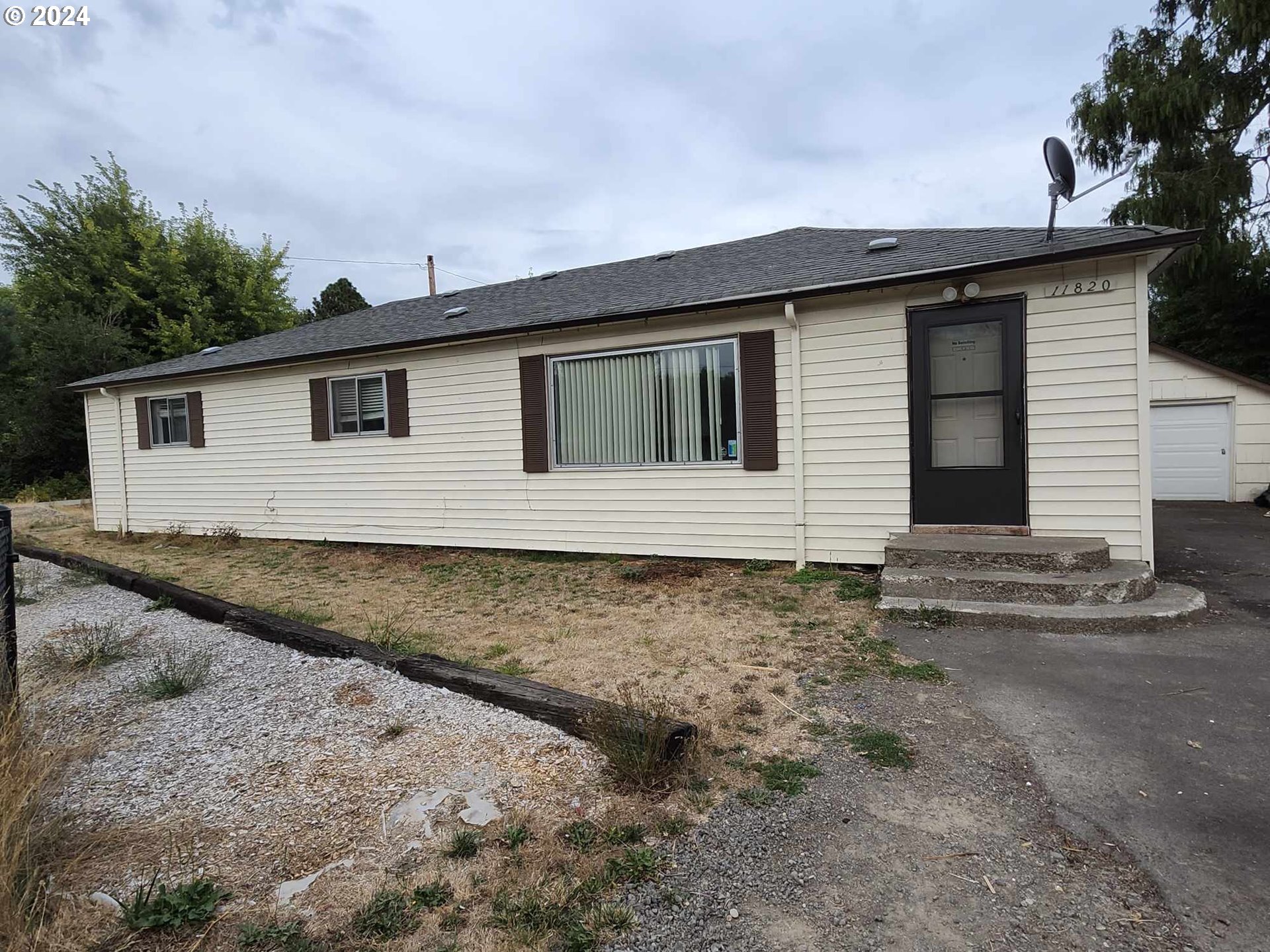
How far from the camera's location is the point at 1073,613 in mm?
4215

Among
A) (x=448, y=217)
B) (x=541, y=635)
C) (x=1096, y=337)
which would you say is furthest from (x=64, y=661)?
(x=448, y=217)

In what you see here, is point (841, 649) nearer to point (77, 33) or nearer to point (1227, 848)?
point (1227, 848)

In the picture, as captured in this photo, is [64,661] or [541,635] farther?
[541,635]

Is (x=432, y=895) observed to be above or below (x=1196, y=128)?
below

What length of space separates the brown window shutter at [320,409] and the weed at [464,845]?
25.6 ft

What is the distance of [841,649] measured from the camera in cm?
392

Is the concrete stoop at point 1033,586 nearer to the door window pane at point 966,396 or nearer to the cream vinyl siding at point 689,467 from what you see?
the cream vinyl siding at point 689,467

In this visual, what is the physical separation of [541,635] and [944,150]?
1384 cm

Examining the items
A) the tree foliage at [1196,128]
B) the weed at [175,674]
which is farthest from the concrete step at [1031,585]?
the tree foliage at [1196,128]

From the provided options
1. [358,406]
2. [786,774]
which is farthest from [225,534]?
[786,774]

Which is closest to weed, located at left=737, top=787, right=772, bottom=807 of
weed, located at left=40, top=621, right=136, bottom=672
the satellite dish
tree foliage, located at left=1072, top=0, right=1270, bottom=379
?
weed, located at left=40, top=621, right=136, bottom=672

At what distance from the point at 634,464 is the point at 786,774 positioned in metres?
4.69

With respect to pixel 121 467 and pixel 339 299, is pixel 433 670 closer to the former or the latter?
pixel 121 467

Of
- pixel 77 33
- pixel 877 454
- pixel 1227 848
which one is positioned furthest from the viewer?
pixel 77 33
